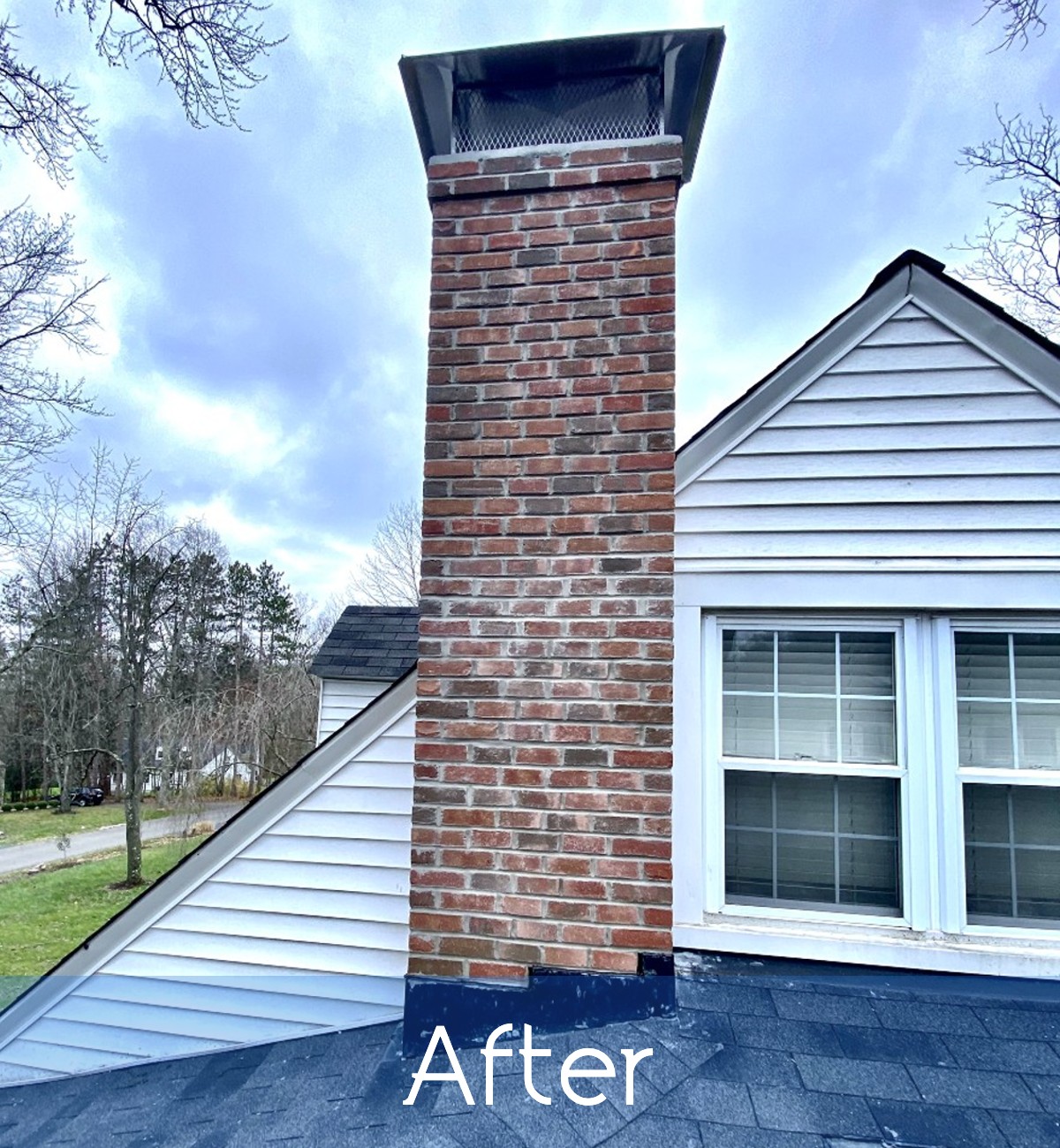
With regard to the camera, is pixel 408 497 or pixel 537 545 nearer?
pixel 537 545

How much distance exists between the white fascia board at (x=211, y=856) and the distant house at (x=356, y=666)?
581cm

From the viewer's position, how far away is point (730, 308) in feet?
37.8

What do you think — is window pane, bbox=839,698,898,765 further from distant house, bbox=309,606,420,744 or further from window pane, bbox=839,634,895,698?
distant house, bbox=309,606,420,744

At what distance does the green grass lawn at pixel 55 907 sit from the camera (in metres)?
7.75

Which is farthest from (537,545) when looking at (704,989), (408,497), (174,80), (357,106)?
(408,497)

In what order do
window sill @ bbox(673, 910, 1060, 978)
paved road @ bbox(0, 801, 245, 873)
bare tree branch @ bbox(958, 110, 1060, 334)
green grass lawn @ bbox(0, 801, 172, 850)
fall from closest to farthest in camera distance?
window sill @ bbox(673, 910, 1060, 978) < bare tree branch @ bbox(958, 110, 1060, 334) < paved road @ bbox(0, 801, 245, 873) < green grass lawn @ bbox(0, 801, 172, 850)

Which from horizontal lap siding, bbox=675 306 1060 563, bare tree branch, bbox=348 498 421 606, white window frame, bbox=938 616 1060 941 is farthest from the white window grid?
bare tree branch, bbox=348 498 421 606

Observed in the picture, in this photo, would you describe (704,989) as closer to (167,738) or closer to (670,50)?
(670,50)

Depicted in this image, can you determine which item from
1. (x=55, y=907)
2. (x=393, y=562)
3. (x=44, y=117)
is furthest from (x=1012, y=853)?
(x=393, y=562)

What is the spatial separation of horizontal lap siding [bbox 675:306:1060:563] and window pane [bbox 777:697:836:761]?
53cm

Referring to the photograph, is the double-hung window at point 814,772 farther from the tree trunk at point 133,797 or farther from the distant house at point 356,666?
the tree trunk at point 133,797

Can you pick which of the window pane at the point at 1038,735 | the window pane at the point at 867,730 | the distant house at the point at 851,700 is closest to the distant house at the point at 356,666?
the distant house at the point at 851,700

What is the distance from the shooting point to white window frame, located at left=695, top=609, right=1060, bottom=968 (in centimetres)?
204

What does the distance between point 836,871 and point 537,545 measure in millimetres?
1550
